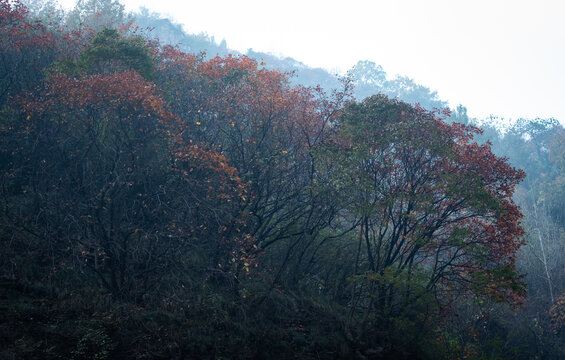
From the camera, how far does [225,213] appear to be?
36.3 ft

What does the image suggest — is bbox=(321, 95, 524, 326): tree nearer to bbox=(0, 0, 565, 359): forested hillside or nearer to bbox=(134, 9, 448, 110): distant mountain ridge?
bbox=(0, 0, 565, 359): forested hillside

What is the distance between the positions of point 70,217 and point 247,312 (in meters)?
4.92

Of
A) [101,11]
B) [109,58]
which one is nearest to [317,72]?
[101,11]

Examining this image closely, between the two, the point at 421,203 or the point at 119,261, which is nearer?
the point at 119,261

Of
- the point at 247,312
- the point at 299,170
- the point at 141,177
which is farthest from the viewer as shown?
the point at 299,170

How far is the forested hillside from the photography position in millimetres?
8516

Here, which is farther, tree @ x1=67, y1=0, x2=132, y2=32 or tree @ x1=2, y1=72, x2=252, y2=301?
tree @ x1=67, y1=0, x2=132, y2=32

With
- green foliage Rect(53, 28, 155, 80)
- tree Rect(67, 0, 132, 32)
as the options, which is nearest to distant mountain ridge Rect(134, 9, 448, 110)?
tree Rect(67, 0, 132, 32)

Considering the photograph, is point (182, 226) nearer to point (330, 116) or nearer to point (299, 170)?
point (299, 170)

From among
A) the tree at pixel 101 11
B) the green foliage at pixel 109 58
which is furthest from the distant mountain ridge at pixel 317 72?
the green foliage at pixel 109 58

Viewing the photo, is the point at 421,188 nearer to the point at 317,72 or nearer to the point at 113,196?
the point at 113,196

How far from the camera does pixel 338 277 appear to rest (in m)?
13.4

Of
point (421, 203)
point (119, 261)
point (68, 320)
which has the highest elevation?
point (421, 203)

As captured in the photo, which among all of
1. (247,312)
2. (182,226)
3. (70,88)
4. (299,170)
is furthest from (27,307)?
(299,170)
